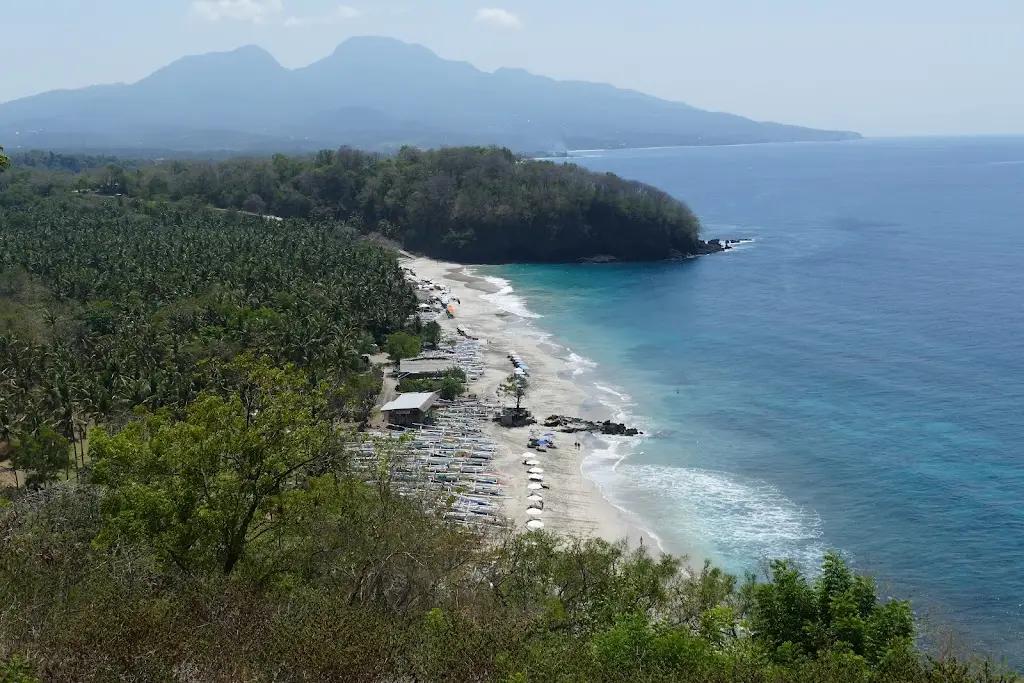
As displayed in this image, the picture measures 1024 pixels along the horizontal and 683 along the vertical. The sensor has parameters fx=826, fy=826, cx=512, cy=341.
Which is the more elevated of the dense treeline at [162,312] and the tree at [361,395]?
the dense treeline at [162,312]

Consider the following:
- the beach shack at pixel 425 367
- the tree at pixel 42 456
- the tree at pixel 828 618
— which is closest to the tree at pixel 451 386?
the beach shack at pixel 425 367

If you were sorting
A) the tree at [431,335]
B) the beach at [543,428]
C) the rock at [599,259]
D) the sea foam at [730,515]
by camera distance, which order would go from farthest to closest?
the rock at [599,259] → the tree at [431,335] → the beach at [543,428] → the sea foam at [730,515]

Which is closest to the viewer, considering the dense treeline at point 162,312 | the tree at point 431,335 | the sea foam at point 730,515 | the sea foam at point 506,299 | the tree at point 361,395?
the sea foam at point 730,515

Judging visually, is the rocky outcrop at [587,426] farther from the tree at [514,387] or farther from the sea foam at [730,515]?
the sea foam at [730,515]

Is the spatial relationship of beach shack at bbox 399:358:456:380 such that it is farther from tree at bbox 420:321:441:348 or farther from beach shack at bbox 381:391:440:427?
beach shack at bbox 381:391:440:427

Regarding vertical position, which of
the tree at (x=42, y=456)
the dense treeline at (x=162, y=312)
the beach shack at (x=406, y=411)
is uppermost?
the dense treeline at (x=162, y=312)

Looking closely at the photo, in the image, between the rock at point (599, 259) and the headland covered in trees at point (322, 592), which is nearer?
the headland covered in trees at point (322, 592)

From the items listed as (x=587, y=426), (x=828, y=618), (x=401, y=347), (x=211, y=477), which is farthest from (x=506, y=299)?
(x=211, y=477)
